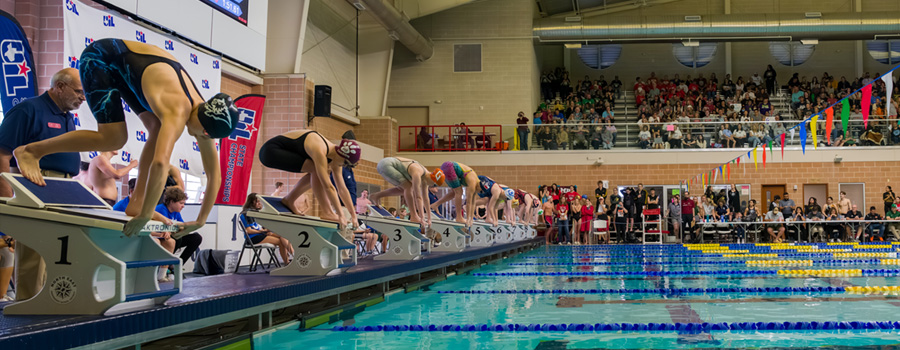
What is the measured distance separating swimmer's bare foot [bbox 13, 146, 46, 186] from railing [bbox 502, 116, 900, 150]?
19.9m

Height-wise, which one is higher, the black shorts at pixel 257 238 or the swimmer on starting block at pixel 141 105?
the swimmer on starting block at pixel 141 105

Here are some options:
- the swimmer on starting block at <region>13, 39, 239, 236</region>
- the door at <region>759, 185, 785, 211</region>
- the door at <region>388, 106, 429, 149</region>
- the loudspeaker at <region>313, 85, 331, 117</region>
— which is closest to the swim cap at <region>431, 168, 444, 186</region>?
the loudspeaker at <region>313, 85, 331, 117</region>

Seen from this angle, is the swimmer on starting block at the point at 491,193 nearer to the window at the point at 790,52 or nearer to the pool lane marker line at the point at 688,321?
the pool lane marker line at the point at 688,321

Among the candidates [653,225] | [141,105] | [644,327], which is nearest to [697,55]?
[653,225]

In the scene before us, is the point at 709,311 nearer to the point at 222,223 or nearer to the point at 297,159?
the point at 297,159

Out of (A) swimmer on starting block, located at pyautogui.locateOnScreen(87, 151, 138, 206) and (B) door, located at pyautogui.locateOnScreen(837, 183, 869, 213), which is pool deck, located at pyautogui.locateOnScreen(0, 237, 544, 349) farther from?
(B) door, located at pyautogui.locateOnScreen(837, 183, 869, 213)

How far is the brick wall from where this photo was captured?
2247 centimetres

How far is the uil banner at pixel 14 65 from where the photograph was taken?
6.70 metres

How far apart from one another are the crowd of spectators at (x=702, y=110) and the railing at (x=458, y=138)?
1.09 meters

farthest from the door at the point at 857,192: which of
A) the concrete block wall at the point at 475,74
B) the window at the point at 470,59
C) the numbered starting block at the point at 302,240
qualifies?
the numbered starting block at the point at 302,240

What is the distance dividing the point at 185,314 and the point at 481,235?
943 centimetres

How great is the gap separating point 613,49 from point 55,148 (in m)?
28.2

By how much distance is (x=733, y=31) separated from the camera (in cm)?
2409

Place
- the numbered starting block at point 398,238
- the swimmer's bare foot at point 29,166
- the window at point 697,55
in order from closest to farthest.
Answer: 1. the swimmer's bare foot at point 29,166
2. the numbered starting block at point 398,238
3. the window at point 697,55
